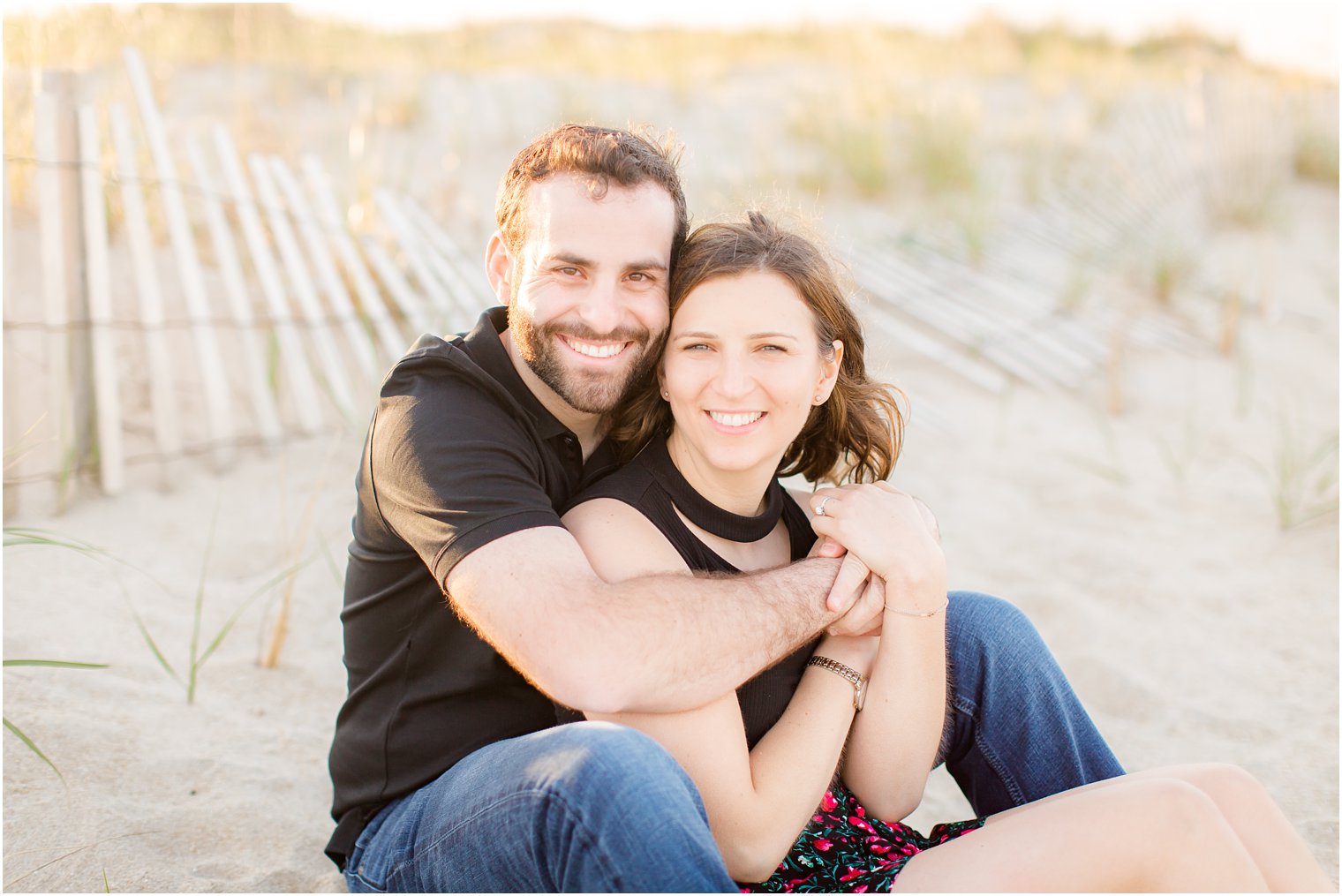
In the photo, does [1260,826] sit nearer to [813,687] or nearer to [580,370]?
[813,687]

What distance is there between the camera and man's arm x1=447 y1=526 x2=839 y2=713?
5.57 ft

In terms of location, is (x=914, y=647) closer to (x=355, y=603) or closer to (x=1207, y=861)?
(x=1207, y=861)

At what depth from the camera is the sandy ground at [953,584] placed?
2377 mm

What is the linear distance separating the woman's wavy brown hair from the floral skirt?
2.49 feet

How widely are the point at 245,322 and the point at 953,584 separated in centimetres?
284

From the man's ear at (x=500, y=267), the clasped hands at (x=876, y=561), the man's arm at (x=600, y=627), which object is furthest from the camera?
the man's ear at (x=500, y=267)

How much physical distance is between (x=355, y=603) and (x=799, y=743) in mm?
857

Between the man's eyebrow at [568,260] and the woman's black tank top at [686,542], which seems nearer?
the woman's black tank top at [686,542]

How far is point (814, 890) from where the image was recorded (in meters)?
1.93

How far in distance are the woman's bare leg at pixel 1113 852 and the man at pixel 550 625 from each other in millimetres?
404

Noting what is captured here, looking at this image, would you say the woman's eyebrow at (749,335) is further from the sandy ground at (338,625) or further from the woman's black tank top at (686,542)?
the sandy ground at (338,625)

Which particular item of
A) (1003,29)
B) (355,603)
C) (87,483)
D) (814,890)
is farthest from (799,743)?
(1003,29)

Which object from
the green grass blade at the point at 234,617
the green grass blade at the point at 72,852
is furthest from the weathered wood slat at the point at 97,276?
the green grass blade at the point at 72,852

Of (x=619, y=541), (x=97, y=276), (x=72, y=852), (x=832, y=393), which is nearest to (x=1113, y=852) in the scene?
(x=619, y=541)
